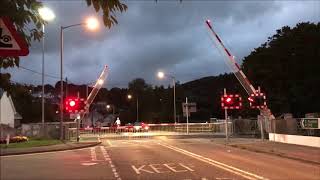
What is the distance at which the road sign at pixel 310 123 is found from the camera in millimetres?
33438

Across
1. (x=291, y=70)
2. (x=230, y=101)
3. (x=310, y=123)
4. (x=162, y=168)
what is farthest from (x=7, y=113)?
(x=162, y=168)

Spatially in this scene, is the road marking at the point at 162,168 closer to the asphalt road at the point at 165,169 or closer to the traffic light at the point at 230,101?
the asphalt road at the point at 165,169

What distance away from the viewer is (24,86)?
19.5 ft

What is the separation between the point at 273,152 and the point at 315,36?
154 ft

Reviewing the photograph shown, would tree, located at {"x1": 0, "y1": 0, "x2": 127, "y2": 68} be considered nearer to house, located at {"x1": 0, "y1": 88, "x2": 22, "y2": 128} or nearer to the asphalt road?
house, located at {"x1": 0, "y1": 88, "x2": 22, "y2": 128}

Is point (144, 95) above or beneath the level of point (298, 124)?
above

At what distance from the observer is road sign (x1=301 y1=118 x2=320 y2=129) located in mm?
33438

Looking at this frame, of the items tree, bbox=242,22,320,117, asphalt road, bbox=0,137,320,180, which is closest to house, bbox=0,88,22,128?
asphalt road, bbox=0,137,320,180

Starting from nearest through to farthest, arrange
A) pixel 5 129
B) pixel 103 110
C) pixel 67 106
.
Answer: pixel 67 106, pixel 5 129, pixel 103 110

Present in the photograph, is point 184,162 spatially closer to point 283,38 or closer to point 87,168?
point 87,168

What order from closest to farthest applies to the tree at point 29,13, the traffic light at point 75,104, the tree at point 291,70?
the tree at point 29,13
the traffic light at point 75,104
the tree at point 291,70

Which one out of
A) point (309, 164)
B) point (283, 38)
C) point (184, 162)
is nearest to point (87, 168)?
point (184, 162)

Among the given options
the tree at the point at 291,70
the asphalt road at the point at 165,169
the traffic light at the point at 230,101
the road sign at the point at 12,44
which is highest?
the tree at the point at 291,70

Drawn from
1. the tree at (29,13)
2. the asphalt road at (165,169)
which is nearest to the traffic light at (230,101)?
the asphalt road at (165,169)
